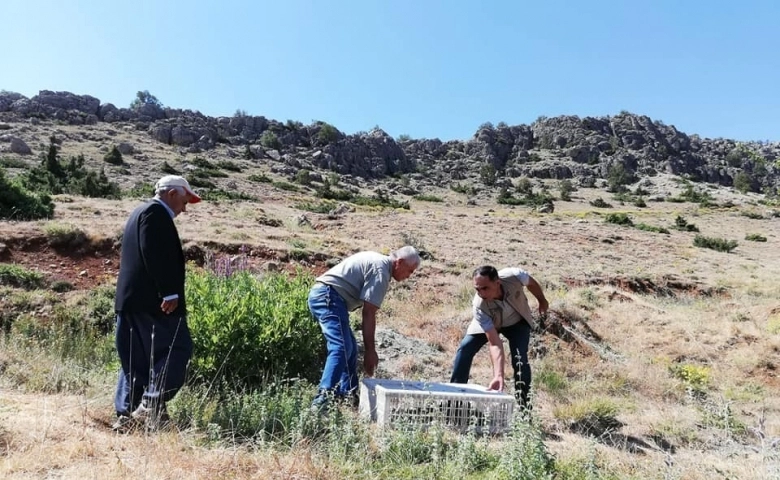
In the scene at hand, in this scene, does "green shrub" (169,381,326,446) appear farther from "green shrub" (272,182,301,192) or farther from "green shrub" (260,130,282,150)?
"green shrub" (260,130,282,150)

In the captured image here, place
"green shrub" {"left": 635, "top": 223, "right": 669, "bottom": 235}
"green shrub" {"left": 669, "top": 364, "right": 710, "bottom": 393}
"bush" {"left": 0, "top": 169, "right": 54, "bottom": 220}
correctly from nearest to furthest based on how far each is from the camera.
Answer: "green shrub" {"left": 669, "top": 364, "right": 710, "bottom": 393} < "bush" {"left": 0, "top": 169, "right": 54, "bottom": 220} < "green shrub" {"left": 635, "top": 223, "right": 669, "bottom": 235}

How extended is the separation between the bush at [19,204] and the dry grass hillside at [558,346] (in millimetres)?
494

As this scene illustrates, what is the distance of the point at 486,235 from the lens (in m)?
24.9

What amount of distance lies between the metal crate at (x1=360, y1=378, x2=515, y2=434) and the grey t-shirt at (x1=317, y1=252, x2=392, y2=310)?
0.66 meters

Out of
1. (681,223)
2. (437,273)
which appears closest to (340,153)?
(681,223)

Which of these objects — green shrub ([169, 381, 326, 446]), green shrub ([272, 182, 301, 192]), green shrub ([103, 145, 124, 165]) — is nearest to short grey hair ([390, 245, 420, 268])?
green shrub ([169, 381, 326, 446])

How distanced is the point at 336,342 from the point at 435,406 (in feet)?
2.92

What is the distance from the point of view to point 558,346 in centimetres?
864

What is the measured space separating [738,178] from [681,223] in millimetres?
50865

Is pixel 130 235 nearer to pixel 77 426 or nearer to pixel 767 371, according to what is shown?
pixel 77 426

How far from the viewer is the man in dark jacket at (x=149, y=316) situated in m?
3.53

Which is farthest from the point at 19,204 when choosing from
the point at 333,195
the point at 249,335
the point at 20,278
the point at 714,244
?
the point at 333,195

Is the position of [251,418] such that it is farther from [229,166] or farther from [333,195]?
[229,166]

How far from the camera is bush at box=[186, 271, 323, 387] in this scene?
5023mm
